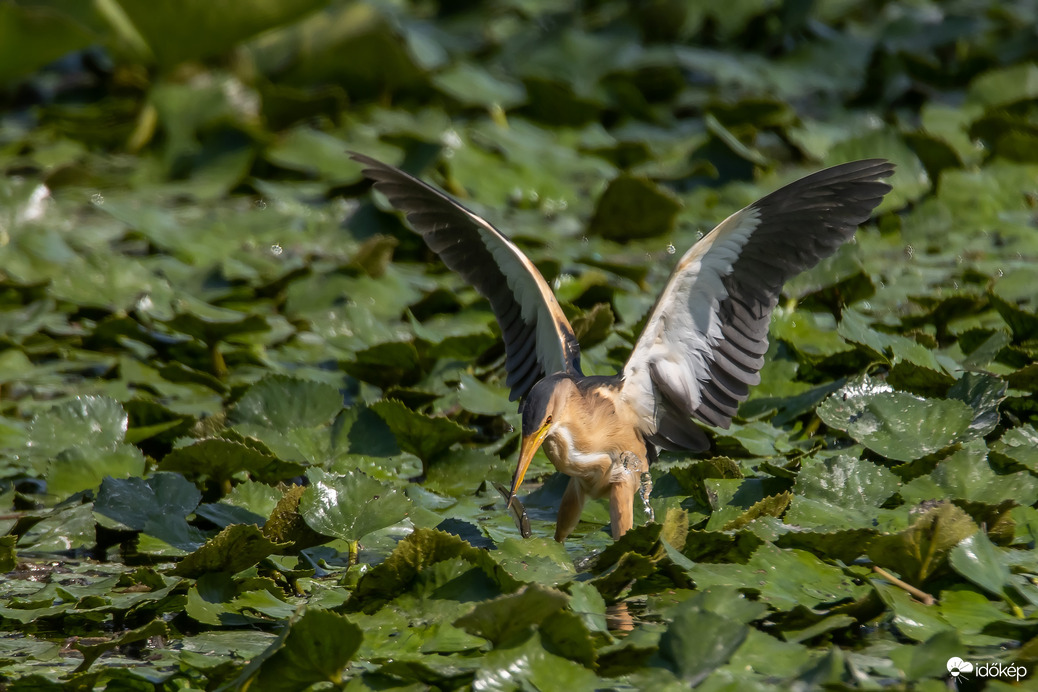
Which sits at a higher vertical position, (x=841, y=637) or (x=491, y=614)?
(x=491, y=614)

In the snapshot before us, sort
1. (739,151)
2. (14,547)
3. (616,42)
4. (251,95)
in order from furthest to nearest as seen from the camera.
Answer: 1. (616,42)
2. (251,95)
3. (739,151)
4. (14,547)

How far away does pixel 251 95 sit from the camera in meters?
7.19

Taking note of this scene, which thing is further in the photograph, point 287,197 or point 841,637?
point 287,197

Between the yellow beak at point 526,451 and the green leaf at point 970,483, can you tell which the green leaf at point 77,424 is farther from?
the green leaf at point 970,483

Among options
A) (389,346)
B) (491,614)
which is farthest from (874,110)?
(491,614)

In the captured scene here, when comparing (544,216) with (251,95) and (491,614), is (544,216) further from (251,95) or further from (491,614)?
(491,614)

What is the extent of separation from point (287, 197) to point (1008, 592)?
4.50 meters

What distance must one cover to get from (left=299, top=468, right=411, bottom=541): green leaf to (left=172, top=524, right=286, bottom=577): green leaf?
0.41 ft

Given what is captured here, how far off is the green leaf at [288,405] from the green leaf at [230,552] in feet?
2.88

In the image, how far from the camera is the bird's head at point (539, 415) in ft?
10.5

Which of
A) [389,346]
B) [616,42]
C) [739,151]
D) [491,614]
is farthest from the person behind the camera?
[616,42]

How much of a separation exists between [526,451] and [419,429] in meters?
0.54

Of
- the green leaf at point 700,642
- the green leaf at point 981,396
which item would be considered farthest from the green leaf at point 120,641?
the green leaf at point 981,396

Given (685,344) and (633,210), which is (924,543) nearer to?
(685,344)
